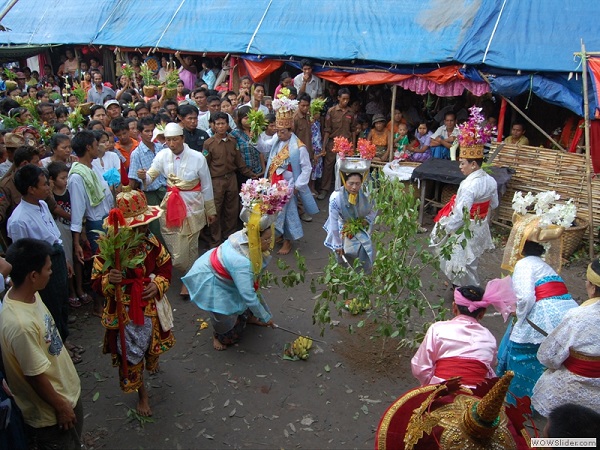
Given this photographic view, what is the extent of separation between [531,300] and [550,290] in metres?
0.16

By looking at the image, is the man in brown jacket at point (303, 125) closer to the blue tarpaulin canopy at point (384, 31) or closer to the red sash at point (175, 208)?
the blue tarpaulin canopy at point (384, 31)

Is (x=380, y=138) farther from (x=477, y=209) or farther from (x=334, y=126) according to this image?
(x=477, y=209)

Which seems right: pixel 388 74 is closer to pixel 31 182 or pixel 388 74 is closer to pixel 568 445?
pixel 31 182

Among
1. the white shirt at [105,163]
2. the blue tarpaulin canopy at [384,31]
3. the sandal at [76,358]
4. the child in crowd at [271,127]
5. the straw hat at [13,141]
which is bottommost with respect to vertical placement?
the sandal at [76,358]

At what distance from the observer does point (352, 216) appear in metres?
5.77

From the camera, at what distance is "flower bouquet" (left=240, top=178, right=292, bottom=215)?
4516mm

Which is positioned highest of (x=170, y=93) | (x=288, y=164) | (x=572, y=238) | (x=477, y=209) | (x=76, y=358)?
(x=170, y=93)

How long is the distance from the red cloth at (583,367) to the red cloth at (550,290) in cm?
64

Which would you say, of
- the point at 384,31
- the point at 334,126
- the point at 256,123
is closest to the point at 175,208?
the point at 256,123

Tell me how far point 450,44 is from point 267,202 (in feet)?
20.4

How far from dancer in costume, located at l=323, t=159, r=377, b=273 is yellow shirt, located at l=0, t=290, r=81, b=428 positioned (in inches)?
131

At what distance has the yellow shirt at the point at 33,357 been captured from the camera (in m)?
2.77

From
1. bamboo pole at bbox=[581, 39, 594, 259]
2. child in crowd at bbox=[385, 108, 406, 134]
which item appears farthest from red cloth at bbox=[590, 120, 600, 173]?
child in crowd at bbox=[385, 108, 406, 134]

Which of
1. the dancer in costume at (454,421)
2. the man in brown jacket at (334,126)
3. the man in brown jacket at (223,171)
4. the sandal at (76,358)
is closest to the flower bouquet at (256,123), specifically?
the man in brown jacket at (223,171)
